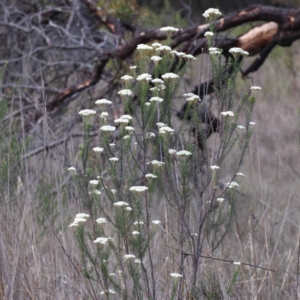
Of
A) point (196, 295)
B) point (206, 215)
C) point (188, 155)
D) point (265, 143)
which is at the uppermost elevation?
point (188, 155)

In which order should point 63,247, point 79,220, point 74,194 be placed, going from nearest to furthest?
point 79,220
point 63,247
point 74,194

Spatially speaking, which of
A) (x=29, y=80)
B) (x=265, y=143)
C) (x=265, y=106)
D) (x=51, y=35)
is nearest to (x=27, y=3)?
(x=51, y=35)

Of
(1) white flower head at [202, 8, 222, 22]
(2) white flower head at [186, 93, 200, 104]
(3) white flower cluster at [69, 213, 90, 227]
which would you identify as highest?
(1) white flower head at [202, 8, 222, 22]

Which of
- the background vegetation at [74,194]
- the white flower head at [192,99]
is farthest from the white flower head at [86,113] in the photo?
the background vegetation at [74,194]

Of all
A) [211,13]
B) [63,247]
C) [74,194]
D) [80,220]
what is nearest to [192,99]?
[211,13]

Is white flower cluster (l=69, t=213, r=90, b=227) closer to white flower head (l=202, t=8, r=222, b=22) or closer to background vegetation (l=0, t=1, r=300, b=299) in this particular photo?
background vegetation (l=0, t=1, r=300, b=299)

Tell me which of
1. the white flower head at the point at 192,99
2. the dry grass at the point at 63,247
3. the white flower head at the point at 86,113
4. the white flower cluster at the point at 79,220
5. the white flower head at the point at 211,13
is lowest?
the dry grass at the point at 63,247

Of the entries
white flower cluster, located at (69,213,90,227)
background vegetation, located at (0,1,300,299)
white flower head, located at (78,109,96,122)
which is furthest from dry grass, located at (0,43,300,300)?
white flower head, located at (78,109,96,122)

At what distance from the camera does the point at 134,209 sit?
2885mm

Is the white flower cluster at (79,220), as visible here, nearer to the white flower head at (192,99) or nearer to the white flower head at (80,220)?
the white flower head at (80,220)

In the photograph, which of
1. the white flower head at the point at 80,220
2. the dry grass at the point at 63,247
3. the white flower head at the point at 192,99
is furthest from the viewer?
the dry grass at the point at 63,247

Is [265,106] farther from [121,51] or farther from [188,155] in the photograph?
[188,155]

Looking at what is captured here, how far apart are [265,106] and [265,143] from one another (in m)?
1.74

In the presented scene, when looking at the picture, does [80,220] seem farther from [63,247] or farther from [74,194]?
[74,194]
